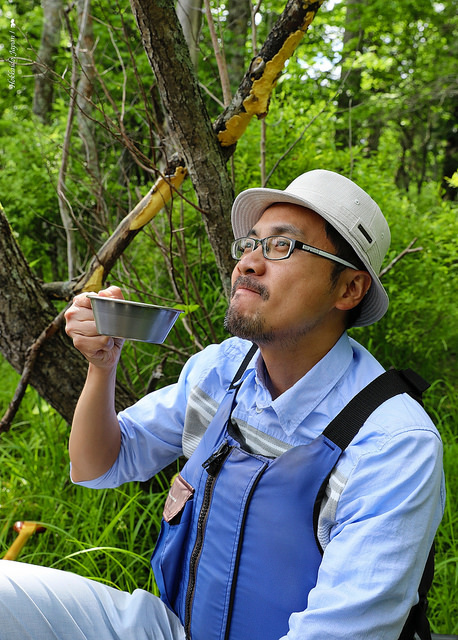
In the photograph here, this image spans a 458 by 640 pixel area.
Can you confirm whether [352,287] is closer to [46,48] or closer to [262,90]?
[262,90]

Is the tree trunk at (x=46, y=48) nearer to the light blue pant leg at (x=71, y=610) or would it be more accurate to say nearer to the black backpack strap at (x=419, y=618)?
the light blue pant leg at (x=71, y=610)

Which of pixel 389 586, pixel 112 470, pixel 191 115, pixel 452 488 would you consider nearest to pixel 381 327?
pixel 452 488

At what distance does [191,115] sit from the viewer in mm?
2180

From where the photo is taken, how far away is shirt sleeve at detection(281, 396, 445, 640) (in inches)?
46.5

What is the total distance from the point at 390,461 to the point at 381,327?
2802 mm

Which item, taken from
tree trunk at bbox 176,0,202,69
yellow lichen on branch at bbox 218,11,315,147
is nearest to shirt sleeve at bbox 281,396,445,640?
yellow lichen on branch at bbox 218,11,315,147

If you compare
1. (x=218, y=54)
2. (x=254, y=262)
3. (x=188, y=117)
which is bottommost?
(x=254, y=262)

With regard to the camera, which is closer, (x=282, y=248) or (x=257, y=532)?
(x=257, y=532)

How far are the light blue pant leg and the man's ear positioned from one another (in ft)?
3.37

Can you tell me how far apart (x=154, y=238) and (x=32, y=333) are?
2.43ft

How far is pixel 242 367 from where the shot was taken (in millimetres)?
1762

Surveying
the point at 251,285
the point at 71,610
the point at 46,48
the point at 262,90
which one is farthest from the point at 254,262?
the point at 46,48

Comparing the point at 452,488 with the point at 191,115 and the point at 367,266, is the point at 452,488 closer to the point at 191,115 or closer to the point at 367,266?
the point at 367,266

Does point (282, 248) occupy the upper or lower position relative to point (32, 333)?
upper
